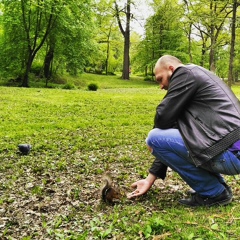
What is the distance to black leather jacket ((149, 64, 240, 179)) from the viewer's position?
245 centimetres

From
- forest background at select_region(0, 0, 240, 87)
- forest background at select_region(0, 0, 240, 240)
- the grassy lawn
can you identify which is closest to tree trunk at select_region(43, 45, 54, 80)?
forest background at select_region(0, 0, 240, 87)

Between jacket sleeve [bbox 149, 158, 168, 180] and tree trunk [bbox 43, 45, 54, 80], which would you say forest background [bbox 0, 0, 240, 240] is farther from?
tree trunk [bbox 43, 45, 54, 80]

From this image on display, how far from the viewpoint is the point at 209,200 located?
2.78m

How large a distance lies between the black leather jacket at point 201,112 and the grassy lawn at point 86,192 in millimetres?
554

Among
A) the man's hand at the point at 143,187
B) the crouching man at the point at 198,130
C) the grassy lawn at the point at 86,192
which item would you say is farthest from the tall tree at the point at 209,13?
the man's hand at the point at 143,187

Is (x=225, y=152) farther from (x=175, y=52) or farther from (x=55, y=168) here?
(x=175, y=52)

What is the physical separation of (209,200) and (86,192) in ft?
4.24

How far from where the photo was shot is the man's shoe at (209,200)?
9.07ft

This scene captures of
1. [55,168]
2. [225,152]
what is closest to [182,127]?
[225,152]

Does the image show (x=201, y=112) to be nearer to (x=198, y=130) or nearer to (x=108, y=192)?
(x=198, y=130)

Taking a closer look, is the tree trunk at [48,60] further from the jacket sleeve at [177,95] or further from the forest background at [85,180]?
the jacket sleeve at [177,95]

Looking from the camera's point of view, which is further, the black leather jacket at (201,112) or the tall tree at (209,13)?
the tall tree at (209,13)

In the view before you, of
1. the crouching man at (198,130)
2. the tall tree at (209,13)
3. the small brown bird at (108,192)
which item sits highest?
the tall tree at (209,13)

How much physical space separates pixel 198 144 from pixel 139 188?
0.86 m
